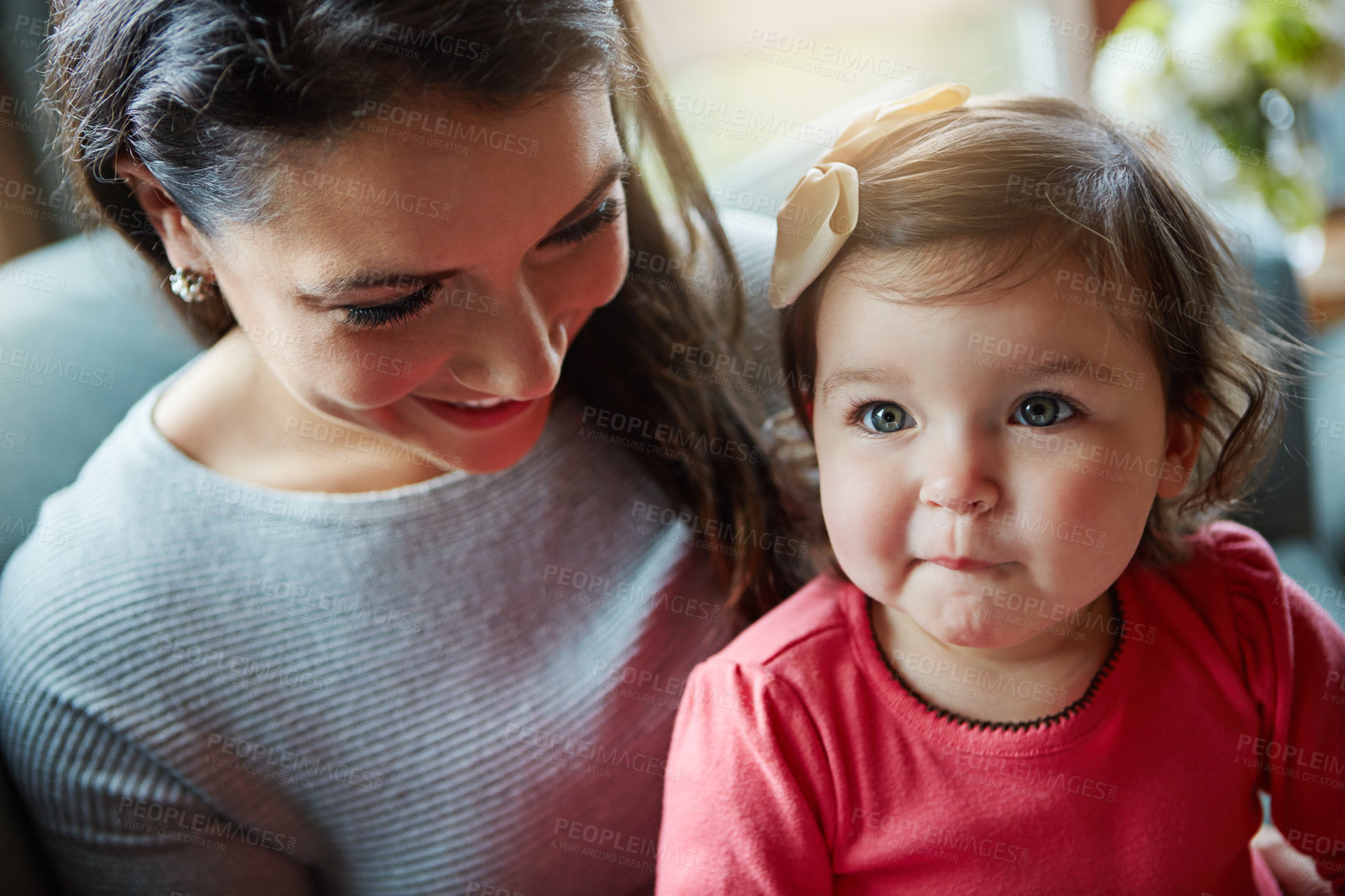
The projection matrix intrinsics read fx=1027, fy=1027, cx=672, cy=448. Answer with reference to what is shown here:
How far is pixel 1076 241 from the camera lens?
788 millimetres

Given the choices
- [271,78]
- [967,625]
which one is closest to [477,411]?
[271,78]

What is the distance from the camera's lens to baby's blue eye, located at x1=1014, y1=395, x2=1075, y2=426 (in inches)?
30.8

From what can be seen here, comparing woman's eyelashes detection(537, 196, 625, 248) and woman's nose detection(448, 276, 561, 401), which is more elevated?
woman's eyelashes detection(537, 196, 625, 248)

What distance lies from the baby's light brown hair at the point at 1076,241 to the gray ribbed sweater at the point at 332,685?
1.23ft

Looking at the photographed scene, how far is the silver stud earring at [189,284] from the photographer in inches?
40.3

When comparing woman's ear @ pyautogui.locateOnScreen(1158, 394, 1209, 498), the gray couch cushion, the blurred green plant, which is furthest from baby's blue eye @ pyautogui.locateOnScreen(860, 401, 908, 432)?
the blurred green plant

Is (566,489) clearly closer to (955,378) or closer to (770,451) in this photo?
(770,451)

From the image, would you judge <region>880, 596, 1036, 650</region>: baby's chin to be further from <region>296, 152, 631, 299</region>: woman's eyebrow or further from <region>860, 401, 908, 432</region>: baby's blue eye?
<region>296, 152, 631, 299</region>: woman's eyebrow

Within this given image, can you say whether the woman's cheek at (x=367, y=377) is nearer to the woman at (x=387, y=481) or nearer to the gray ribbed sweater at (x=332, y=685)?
the woman at (x=387, y=481)

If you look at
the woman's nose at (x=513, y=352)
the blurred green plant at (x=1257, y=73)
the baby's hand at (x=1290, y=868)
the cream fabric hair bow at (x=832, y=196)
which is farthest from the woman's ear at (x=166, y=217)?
the blurred green plant at (x=1257, y=73)

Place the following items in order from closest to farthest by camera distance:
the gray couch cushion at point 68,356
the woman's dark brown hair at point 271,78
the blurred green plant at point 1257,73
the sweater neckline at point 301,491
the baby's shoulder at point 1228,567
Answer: the woman's dark brown hair at point 271,78, the baby's shoulder at point 1228,567, the sweater neckline at point 301,491, the gray couch cushion at point 68,356, the blurred green plant at point 1257,73

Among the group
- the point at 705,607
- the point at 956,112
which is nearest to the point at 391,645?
the point at 705,607

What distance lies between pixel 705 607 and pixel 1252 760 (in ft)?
1.80

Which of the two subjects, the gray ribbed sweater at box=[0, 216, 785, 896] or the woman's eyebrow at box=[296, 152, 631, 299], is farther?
the gray ribbed sweater at box=[0, 216, 785, 896]
